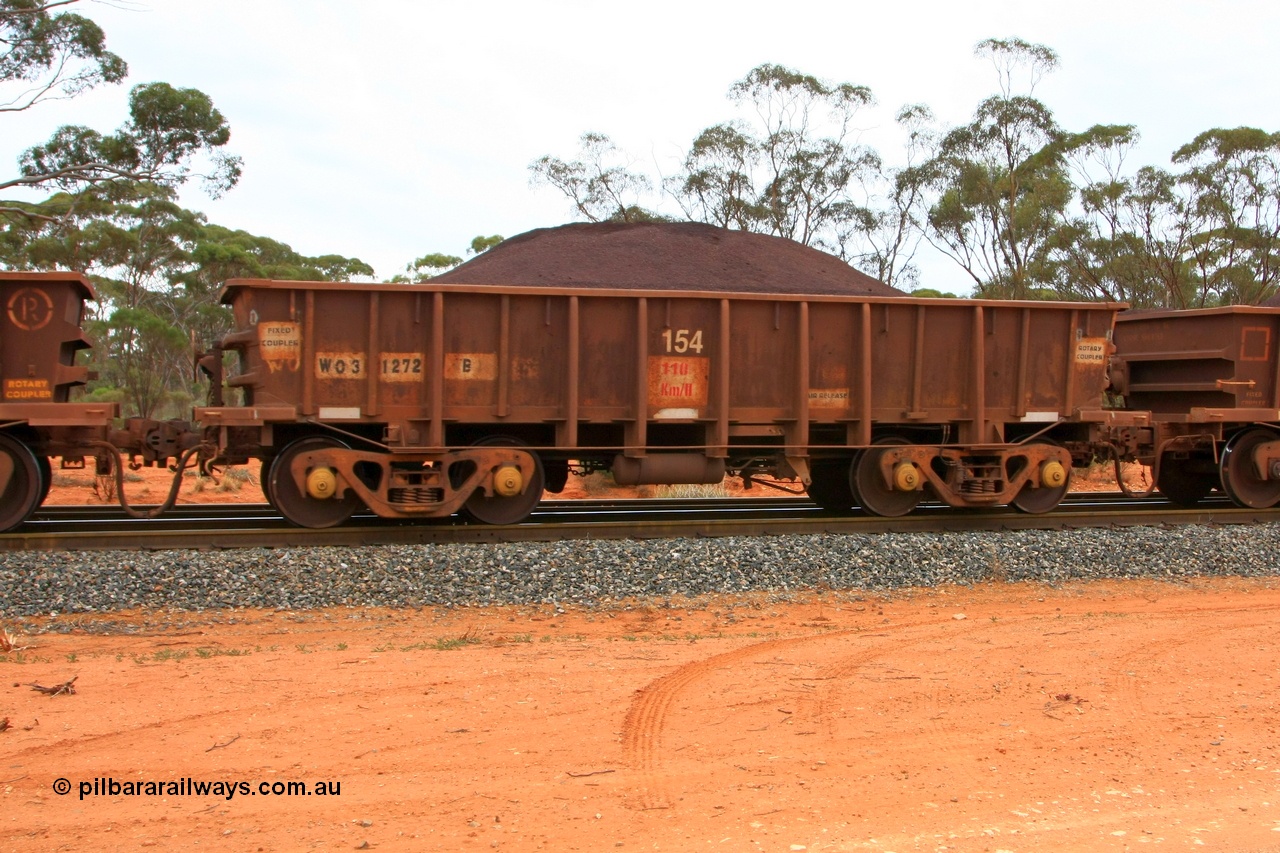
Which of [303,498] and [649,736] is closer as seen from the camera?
[649,736]

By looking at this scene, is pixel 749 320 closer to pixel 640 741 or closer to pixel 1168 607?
pixel 1168 607

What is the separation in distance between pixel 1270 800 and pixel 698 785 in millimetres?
2380

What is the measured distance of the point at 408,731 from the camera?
16.3 ft

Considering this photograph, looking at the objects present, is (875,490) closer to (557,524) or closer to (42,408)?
(557,524)

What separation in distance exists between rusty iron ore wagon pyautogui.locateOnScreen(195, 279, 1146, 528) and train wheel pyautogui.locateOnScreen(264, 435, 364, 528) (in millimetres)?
19

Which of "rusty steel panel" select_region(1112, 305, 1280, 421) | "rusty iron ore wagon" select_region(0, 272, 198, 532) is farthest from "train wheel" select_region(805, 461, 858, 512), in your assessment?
"rusty iron ore wagon" select_region(0, 272, 198, 532)

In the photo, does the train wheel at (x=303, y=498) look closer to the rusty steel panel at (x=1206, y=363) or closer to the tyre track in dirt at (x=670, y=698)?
the tyre track in dirt at (x=670, y=698)

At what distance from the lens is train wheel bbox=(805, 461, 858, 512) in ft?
39.2

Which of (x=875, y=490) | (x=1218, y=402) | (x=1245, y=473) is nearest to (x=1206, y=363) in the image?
(x=1218, y=402)

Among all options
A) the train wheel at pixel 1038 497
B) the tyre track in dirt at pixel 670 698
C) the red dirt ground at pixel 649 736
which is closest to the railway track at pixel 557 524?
the train wheel at pixel 1038 497

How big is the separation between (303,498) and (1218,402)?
35.3ft

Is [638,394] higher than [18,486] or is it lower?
higher

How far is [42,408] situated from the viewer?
31.3ft

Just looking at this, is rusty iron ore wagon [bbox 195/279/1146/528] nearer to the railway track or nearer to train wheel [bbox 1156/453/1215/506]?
the railway track
